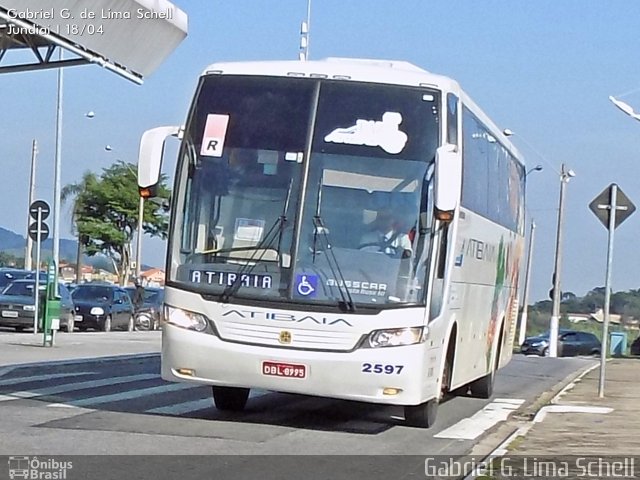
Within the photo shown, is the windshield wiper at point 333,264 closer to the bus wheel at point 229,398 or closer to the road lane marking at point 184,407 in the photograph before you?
the bus wheel at point 229,398

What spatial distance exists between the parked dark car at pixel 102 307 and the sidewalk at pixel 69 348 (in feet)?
17.4

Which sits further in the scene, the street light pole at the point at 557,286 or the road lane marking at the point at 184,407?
the street light pole at the point at 557,286

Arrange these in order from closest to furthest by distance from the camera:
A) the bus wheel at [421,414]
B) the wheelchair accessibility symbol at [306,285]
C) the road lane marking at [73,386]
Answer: the wheelchair accessibility symbol at [306,285]
the bus wheel at [421,414]
the road lane marking at [73,386]

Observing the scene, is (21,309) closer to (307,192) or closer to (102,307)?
(102,307)

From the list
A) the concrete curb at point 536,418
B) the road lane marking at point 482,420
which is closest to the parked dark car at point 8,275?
the concrete curb at point 536,418

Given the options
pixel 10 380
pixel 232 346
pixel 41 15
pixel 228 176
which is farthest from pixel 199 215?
pixel 41 15

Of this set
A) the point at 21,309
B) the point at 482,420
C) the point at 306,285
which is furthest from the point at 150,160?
the point at 21,309

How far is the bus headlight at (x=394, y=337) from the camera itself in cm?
1227

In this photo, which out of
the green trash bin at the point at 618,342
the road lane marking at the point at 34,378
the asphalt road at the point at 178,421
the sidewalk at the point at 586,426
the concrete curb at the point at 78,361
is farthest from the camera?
the green trash bin at the point at 618,342

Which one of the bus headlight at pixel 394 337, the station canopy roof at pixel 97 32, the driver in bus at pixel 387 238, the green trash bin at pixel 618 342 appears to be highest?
the station canopy roof at pixel 97 32

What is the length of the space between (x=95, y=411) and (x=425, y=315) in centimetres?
389

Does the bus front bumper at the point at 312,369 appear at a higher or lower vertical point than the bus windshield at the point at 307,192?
lower

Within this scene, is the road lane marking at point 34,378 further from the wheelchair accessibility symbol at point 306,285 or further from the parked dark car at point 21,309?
the parked dark car at point 21,309

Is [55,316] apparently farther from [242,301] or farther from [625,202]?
[242,301]
